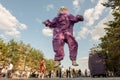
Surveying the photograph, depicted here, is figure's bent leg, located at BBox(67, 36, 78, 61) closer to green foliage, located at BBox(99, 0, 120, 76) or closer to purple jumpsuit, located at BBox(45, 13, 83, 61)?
purple jumpsuit, located at BBox(45, 13, 83, 61)

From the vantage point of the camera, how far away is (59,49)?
15.5 m

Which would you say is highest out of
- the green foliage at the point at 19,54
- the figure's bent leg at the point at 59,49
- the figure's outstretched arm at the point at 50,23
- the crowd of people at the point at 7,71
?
the green foliage at the point at 19,54

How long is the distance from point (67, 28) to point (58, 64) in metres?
2.18

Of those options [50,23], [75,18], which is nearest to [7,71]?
[50,23]

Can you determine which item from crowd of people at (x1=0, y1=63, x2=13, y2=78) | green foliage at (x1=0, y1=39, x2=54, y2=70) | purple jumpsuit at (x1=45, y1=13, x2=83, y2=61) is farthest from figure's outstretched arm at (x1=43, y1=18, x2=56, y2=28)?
green foliage at (x1=0, y1=39, x2=54, y2=70)

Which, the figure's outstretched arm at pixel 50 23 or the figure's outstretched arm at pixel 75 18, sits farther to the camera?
the figure's outstretched arm at pixel 50 23

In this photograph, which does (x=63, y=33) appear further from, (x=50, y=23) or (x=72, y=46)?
(x=50, y=23)

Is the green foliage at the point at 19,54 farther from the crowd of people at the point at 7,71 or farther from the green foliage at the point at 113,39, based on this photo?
the crowd of people at the point at 7,71

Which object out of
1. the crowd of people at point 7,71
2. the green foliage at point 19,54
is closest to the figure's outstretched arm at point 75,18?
the crowd of people at point 7,71

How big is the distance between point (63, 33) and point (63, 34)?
0.21 ft

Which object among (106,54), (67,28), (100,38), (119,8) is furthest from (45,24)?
(100,38)

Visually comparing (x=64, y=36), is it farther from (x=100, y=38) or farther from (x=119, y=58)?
(x=100, y=38)

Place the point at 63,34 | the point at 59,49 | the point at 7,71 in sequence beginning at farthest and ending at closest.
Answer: the point at 7,71 → the point at 63,34 → the point at 59,49

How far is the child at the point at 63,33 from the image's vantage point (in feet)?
51.1
